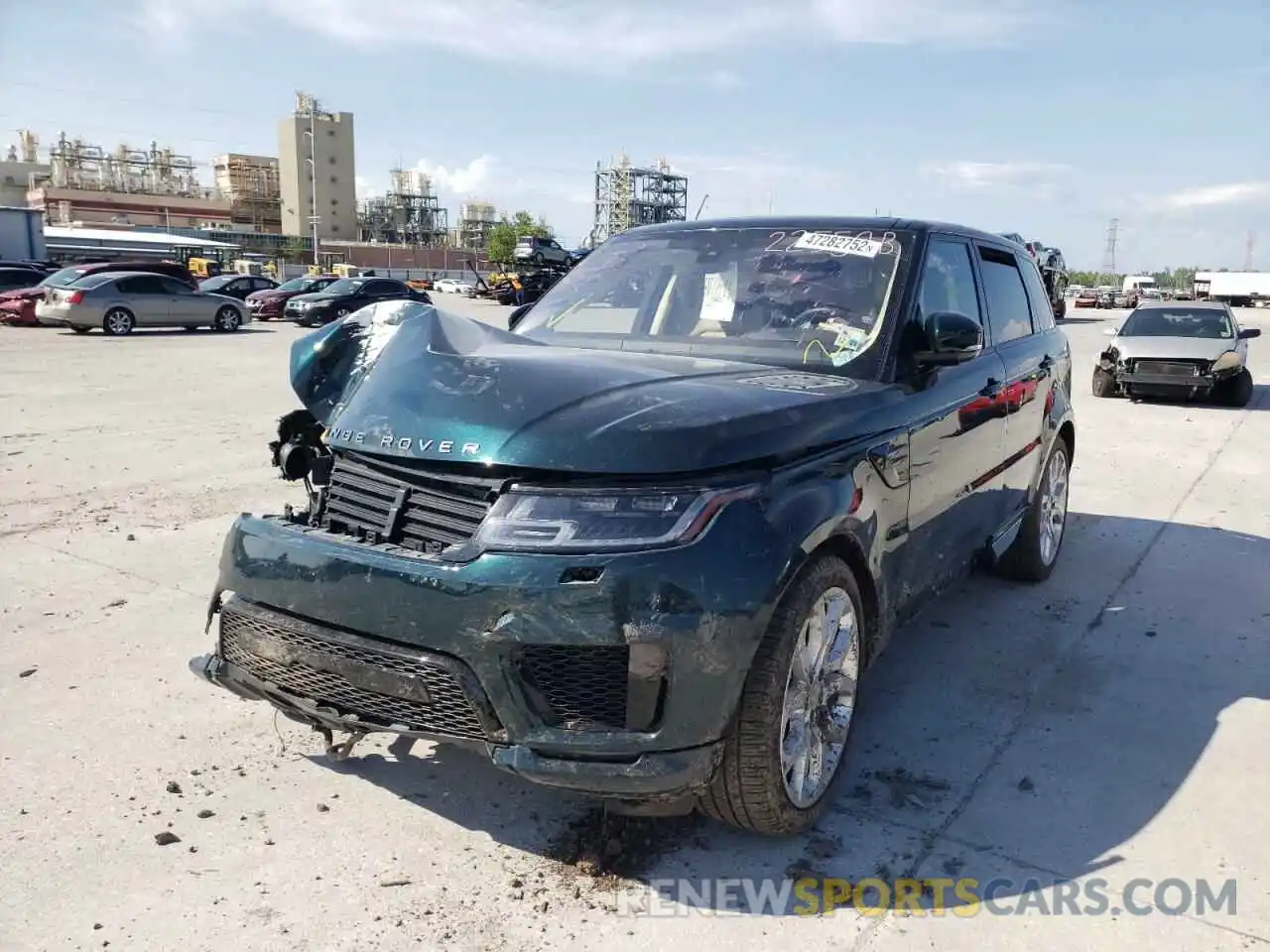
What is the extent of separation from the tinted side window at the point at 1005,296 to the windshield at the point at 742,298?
1.07 meters

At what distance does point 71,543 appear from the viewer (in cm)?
575

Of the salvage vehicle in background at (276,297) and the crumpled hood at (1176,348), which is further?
the salvage vehicle in background at (276,297)

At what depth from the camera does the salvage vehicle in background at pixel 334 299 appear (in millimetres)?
28359

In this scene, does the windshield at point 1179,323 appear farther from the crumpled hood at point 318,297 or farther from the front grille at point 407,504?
the crumpled hood at point 318,297

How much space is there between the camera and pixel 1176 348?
14133 mm

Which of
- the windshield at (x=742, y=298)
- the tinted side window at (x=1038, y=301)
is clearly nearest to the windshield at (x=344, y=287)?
the tinted side window at (x=1038, y=301)

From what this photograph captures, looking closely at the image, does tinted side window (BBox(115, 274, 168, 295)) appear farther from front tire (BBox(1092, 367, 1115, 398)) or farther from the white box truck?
the white box truck

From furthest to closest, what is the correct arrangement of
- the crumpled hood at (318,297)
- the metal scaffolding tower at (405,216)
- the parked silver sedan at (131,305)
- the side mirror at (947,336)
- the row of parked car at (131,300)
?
the metal scaffolding tower at (405,216) → the crumpled hood at (318,297) → the row of parked car at (131,300) → the parked silver sedan at (131,305) → the side mirror at (947,336)

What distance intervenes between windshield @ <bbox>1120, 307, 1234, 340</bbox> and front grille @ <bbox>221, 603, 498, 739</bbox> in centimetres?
1503

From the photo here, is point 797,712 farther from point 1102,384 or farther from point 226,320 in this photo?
point 226,320

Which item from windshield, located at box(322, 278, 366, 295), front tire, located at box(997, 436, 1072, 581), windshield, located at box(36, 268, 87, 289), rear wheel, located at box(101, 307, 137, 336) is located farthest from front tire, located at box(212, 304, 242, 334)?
front tire, located at box(997, 436, 1072, 581)

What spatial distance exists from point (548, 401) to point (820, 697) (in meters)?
1.23

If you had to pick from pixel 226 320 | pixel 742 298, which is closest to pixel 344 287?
pixel 226 320

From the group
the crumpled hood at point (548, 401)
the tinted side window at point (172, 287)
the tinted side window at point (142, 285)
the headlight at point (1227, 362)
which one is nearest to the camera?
the crumpled hood at point (548, 401)
